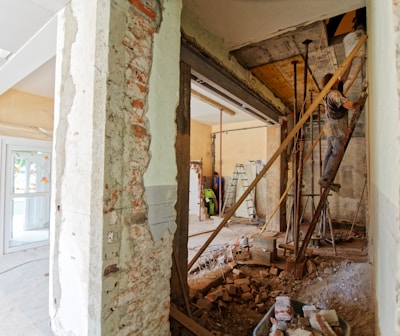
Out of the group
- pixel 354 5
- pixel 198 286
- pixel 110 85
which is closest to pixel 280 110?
pixel 354 5

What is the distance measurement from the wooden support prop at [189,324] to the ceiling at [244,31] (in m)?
2.38

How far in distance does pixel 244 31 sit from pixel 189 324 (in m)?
2.89

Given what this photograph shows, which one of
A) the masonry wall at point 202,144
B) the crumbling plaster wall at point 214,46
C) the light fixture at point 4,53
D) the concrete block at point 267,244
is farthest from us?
the masonry wall at point 202,144

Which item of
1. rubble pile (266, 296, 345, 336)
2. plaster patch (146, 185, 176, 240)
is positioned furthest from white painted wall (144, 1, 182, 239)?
rubble pile (266, 296, 345, 336)

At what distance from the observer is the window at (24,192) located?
12.9ft

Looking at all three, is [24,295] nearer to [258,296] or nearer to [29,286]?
[29,286]

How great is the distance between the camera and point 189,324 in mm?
1631

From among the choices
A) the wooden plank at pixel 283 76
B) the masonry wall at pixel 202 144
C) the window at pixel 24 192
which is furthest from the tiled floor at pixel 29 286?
the masonry wall at pixel 202 144

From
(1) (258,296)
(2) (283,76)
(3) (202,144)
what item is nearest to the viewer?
(1) (258,296)

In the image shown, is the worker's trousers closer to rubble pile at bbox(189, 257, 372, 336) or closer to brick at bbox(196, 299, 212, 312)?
rubble pile at bbox(189, 257, 372, 336)

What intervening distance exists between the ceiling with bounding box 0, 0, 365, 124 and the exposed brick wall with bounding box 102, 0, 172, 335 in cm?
65

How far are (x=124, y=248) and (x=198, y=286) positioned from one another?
5.57ft

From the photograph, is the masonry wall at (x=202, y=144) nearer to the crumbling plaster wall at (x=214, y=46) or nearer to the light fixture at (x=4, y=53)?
the crumbling plaster wall at (x=214, y=46)

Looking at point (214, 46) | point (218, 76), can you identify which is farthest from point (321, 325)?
point (214, 46)
